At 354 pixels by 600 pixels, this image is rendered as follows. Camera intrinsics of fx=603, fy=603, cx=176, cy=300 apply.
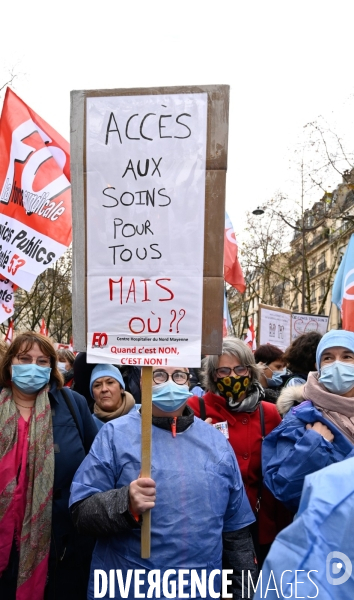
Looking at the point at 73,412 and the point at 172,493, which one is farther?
the point at 73,412

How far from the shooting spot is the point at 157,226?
2480mm

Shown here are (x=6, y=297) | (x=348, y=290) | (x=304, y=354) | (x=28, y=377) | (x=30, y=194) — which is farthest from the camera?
(x=348, y=290)

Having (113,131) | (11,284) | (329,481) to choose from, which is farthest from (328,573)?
(11,284)

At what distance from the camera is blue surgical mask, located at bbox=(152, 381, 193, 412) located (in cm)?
266

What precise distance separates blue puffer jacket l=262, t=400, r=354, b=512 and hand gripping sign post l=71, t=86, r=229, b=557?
2.20 feet

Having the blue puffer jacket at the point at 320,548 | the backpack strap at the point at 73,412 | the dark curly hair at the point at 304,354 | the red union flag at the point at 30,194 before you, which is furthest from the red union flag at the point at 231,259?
the blue puffer jacket at the point at 320,548

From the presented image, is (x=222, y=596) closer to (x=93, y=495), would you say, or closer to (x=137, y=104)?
(x=93, y=495)

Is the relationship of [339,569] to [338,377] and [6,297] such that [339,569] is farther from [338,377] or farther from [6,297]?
[6,297]

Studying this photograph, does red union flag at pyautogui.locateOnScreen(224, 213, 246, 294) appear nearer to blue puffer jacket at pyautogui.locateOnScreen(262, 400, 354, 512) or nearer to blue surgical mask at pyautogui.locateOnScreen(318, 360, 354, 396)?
blue surgical mask at pyautogui.locateOnScreen(318, 360, 354, 396)

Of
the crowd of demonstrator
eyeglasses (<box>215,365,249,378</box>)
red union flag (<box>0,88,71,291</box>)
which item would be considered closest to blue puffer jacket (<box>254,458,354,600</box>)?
the crowd of demonstrator

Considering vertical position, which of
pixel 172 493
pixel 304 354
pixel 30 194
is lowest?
pixel 172 493

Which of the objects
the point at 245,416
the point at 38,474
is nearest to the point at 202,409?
the point at 245,416

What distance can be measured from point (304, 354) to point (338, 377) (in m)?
1.34

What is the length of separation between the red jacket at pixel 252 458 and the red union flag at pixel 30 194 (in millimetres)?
2345
